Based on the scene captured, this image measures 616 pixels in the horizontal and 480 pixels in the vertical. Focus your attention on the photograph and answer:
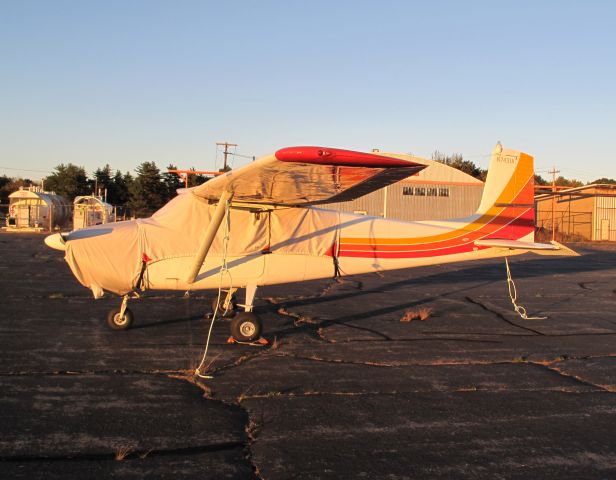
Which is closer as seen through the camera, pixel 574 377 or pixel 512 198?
pixel 574 377

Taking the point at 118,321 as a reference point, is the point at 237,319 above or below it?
above

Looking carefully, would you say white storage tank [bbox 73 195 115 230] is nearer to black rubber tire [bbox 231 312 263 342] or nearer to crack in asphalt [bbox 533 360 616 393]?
black rubber tire [bbox 231 312 263 342]

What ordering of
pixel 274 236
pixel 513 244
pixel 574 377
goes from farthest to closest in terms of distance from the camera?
pixel 513 244
pixel 274 236
pixel 574 377

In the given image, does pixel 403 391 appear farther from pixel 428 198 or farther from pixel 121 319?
pixel 428 198

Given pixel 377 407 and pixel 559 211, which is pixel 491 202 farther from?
pixel 559 211

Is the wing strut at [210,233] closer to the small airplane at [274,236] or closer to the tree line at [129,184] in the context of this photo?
the small airplane at [274,236]

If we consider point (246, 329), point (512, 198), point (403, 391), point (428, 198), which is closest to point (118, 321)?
point (246, 329)

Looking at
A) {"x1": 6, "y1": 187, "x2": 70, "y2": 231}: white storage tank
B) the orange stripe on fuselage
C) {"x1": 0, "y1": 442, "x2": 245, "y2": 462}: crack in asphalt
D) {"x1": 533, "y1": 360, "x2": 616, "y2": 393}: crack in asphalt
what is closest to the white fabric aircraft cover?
the orange stripe on fuselage

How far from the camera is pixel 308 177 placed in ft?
23.9

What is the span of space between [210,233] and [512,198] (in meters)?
6.13

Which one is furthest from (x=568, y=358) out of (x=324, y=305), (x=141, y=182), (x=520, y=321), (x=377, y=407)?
(x=141, y=182)

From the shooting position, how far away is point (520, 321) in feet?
→ 34.2

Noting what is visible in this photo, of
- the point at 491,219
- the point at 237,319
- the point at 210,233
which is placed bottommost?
the point at 237,319

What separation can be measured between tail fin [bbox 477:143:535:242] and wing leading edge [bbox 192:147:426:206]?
140 inches
